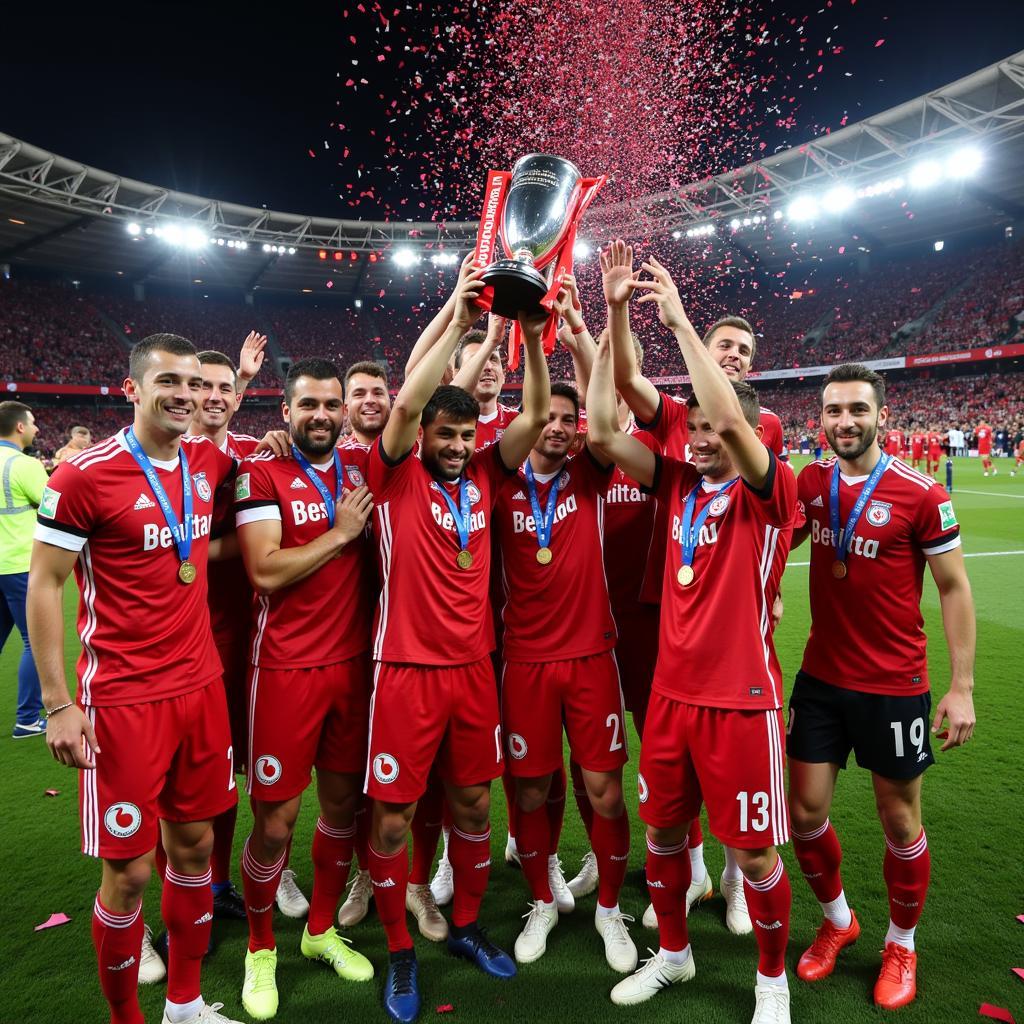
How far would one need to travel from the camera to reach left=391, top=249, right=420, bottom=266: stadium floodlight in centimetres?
3497

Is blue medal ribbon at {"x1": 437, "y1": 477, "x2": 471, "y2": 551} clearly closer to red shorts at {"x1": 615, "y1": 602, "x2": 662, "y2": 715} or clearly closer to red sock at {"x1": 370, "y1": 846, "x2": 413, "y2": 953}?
red shorts at {"x1": 615, "y1": 602, "x2": 662, "y2": 715}

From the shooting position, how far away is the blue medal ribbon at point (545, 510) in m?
3.05

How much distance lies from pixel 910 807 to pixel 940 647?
4.82m

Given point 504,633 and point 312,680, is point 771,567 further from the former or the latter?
point 312,680

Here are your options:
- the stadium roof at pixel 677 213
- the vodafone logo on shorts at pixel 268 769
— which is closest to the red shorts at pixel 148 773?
the vodafone logo on shorts at pixel 268 769

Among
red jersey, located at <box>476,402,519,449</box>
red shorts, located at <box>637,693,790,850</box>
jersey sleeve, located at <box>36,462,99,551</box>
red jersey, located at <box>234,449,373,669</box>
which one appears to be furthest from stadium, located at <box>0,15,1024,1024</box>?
jersey sleeve, located at <box>36,462,99,551</box>

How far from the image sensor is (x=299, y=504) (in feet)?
9.54

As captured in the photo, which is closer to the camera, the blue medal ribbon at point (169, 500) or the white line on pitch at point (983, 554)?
the blue medal ribbon at point (169, 500)

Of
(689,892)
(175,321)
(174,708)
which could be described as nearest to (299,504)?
(174,708)

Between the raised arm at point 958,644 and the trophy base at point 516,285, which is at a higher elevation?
the trophy base at point 516,285

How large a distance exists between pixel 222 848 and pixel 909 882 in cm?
306

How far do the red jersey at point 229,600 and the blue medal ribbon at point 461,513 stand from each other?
1007 mm

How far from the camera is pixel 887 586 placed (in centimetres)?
274

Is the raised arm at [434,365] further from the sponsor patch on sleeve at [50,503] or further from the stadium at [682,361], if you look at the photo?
the sponsor patch on sleeve at [50,503]
